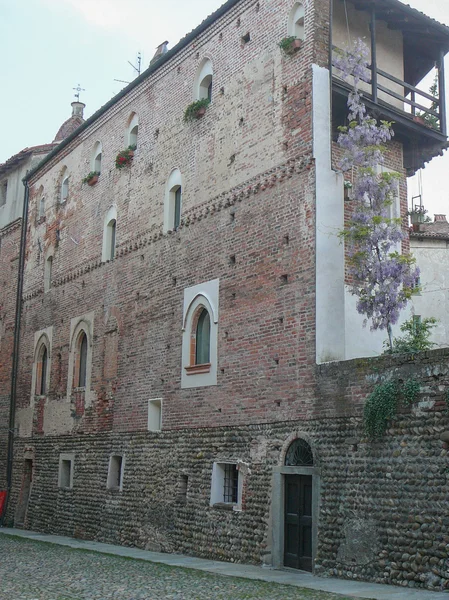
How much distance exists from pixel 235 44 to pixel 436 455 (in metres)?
9.77

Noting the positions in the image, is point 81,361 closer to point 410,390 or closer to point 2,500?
point 2,500

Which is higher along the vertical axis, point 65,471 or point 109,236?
point 109,236

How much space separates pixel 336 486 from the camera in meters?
11.9

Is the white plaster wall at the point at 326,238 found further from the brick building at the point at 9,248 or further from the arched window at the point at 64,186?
the brick building at the point at 9,248

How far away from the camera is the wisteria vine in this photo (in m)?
13.1

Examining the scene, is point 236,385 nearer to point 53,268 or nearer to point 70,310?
point 70,310

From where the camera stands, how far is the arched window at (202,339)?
15867mm

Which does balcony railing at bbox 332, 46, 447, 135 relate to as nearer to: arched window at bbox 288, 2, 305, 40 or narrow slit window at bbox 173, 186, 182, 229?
arched window at bbox 288, 2, 305, 40

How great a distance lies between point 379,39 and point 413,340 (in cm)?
684

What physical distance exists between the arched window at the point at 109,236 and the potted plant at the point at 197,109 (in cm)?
389

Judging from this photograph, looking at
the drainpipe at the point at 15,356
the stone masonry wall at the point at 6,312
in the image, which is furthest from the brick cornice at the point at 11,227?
the drainpipe at the point at 15,356

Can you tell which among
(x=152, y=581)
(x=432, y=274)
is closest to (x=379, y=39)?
(x=152, y=581)

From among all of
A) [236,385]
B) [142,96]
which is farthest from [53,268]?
[236,385]

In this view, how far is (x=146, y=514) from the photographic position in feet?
54.1
